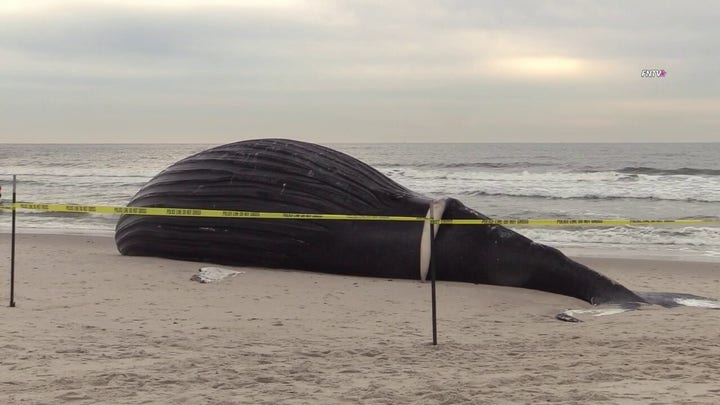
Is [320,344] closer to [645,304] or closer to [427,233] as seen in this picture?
[427,233]

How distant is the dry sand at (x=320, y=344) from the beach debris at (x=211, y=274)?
181mm

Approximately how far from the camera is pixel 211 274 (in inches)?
335

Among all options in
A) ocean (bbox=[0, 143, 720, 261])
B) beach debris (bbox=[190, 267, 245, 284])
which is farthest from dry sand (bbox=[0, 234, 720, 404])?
ocean (bbox=[0, 143, 720, 261])

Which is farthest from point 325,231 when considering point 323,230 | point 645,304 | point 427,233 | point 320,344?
point 645,304

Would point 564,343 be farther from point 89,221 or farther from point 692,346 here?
point 89,221

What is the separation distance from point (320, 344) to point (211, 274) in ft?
10.5

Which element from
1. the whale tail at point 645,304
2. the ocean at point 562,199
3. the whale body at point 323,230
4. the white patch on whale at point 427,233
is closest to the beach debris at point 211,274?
the whale body at point 323,230

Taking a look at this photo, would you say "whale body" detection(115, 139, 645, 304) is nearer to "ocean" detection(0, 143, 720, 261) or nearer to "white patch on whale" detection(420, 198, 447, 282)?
"white patch on whale" detection(420, 198, 447, 282)

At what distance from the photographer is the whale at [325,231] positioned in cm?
827

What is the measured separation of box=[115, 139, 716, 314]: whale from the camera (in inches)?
326

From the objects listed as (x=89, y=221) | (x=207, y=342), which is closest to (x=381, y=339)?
(x=207, y=342)

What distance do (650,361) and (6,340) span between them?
15.2 ft

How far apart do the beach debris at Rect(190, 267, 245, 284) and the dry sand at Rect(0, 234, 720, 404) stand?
18cm

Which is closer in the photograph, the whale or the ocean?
the whale
